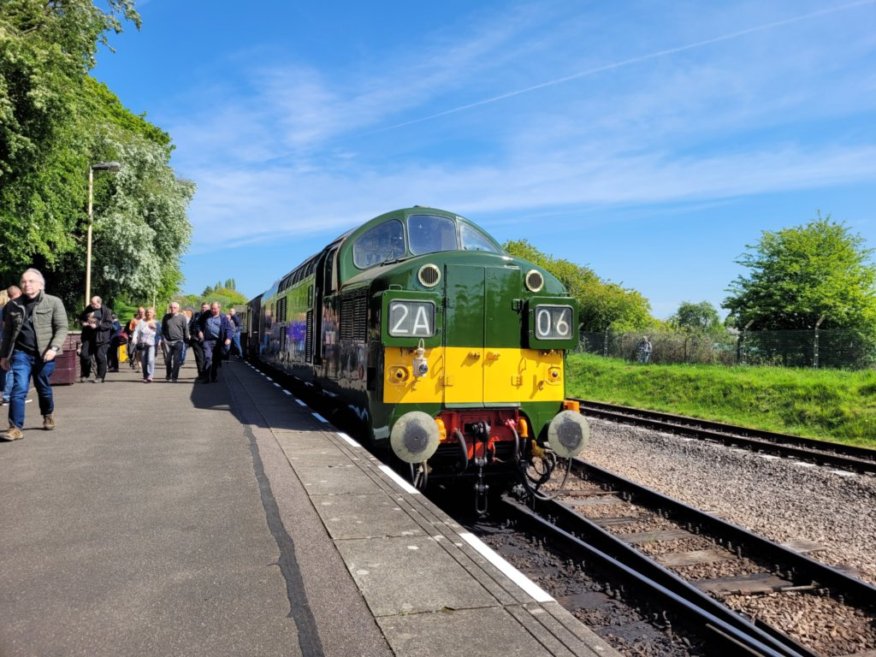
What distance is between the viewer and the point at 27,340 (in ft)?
24.3

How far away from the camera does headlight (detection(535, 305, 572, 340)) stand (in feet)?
22.8

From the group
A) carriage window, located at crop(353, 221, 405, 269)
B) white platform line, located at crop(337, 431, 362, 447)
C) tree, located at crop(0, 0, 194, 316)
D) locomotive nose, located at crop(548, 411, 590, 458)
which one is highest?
tree, located at crop(0, 0, 194, 316)

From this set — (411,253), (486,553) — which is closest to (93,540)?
(486,553)

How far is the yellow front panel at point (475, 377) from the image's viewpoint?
21.4 ft

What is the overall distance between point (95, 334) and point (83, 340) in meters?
0.45

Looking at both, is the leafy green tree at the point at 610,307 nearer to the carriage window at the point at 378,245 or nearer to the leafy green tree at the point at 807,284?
the leafy green tree at the point at 807,284

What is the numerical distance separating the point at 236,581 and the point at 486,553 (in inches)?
58.7

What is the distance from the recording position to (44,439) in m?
7.54

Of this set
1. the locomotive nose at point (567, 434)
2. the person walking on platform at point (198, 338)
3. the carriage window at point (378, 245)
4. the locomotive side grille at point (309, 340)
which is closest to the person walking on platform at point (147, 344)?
the person walking on platform at point (198, 338)

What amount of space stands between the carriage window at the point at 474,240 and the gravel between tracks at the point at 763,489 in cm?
372

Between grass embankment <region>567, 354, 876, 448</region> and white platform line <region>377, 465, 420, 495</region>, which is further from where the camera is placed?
grass embankment <region>567, 354, 876, 448</region>

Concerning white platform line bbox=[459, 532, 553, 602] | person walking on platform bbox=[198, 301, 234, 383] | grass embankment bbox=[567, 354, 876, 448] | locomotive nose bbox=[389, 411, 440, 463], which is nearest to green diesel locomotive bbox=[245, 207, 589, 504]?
locomotive nose bbox=[389, 411, 440, 463]

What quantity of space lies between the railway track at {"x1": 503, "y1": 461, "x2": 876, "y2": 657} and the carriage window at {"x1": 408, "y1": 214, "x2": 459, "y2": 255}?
314cm

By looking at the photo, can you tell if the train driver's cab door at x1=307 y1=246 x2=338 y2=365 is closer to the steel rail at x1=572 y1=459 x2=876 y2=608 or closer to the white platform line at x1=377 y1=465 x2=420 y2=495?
the white platform line at x1=377 y1=465 x2=420 y2=495
